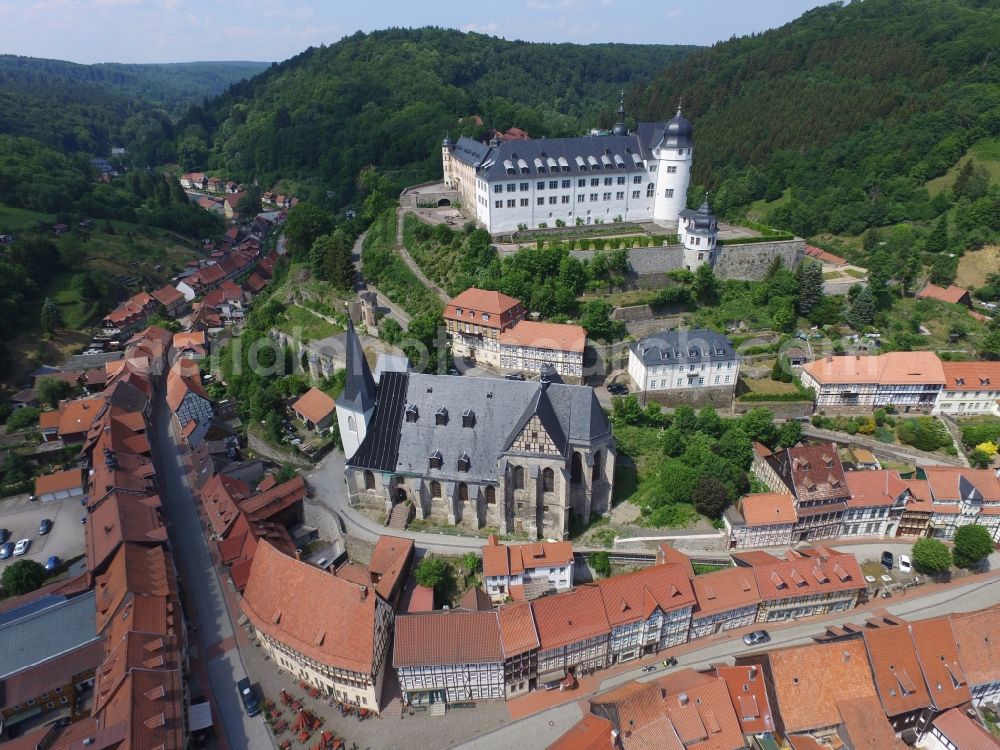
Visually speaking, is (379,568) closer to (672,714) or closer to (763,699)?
(672,714)

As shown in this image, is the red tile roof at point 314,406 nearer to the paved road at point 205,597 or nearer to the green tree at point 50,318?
the paved road at point 205,597

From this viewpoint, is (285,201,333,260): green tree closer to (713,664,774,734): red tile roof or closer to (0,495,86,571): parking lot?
(0,495,86,571): parking lot

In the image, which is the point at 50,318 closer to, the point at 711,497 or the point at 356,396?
the point at 356,396

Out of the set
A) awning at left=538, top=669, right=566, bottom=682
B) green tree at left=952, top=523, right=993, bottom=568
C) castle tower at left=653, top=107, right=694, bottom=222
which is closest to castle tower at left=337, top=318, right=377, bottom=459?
awning at left=538, top=669, right=566, bottom=682

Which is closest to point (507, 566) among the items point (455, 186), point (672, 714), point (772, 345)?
point (672, 714)

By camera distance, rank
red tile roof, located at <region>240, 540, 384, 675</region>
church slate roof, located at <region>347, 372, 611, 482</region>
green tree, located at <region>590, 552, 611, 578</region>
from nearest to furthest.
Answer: red tile roof, located at <region>240, 540, 384, 675</region>, green tree, located at <region>590, 552, 611, 578</region>, church slate roof, located at <region>347, 372, 611, 482</region>
